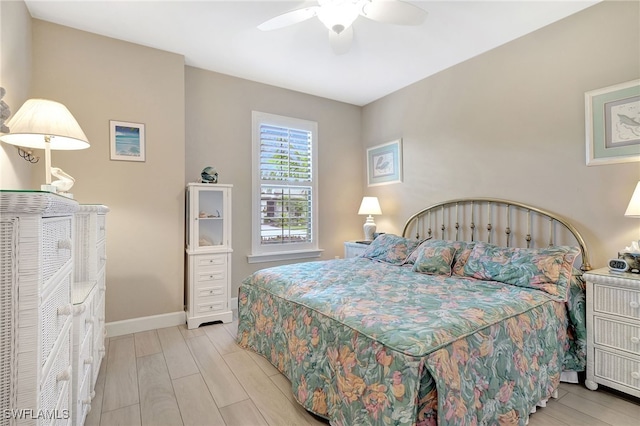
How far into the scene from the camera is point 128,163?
2879 mm

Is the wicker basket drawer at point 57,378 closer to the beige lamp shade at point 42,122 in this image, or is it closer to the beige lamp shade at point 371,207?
the beige lamp shade at point 42,122

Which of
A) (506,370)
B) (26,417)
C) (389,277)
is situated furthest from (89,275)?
(506,370)

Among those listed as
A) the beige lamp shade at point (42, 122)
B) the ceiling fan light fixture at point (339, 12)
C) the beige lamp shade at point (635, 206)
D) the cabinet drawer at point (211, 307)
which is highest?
the ceiling fan light fixture at point (339, 12)

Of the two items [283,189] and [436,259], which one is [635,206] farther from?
[283,189]

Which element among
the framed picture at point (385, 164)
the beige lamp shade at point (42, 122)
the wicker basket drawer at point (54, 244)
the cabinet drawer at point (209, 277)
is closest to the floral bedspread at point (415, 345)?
the cabinet drawer at point (209, 277)

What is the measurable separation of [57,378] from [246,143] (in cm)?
299

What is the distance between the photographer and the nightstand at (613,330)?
1789 mm

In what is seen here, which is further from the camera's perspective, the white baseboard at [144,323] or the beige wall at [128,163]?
the white baseboard at [144,323]

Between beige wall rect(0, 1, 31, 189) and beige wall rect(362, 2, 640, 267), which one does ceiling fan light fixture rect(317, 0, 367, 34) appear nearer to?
beige wall rect(362, 2, 640, 267)

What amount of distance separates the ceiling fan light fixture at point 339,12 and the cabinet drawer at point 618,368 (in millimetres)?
2642

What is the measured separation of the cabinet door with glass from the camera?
306 cm

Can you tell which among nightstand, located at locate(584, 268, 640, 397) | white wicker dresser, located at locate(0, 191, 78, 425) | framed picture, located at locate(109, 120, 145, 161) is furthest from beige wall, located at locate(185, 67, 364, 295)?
nightstand, located at locate(584, 268, 640, 397)

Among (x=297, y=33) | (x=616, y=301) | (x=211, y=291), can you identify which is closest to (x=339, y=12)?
(x=297, y=33)

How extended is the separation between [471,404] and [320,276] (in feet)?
4.28
